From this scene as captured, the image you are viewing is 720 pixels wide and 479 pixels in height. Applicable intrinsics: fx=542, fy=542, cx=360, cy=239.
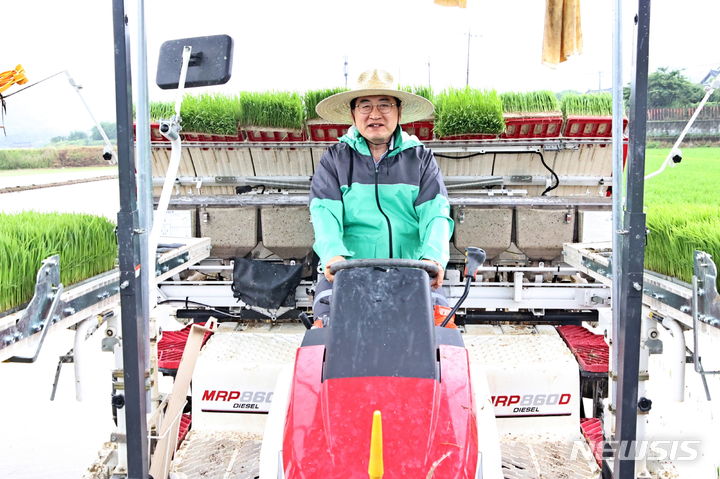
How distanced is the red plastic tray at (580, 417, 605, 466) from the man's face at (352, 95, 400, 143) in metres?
2.15

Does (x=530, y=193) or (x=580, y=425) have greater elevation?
(x=530, y=193)

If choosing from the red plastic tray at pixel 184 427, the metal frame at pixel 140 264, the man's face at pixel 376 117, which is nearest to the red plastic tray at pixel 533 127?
the man's face at pixel 376 117

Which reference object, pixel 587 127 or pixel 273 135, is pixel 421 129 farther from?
pixel 587 127

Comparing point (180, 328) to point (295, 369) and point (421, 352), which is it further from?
point (421, 352)

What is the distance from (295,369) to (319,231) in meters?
0.98

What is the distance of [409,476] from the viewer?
1602mm

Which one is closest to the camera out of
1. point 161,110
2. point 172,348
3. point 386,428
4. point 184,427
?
point 386,428

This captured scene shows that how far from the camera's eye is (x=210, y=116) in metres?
4.33

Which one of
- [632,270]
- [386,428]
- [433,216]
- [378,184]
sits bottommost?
[386,428]

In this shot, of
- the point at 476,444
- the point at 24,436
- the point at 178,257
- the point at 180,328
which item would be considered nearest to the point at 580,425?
the point at 476,444

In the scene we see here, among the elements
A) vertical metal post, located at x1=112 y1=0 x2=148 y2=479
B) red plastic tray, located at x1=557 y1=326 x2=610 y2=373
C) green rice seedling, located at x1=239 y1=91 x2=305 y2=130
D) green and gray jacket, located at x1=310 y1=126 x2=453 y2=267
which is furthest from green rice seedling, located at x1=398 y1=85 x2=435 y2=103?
vertical metal post, located at x1=112 y1=0 x2=148 y2=479

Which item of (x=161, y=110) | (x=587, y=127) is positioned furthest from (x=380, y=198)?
(x=161, y=110)

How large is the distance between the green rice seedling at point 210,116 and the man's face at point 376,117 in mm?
1700

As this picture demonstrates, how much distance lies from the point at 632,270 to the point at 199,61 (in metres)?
1.78
